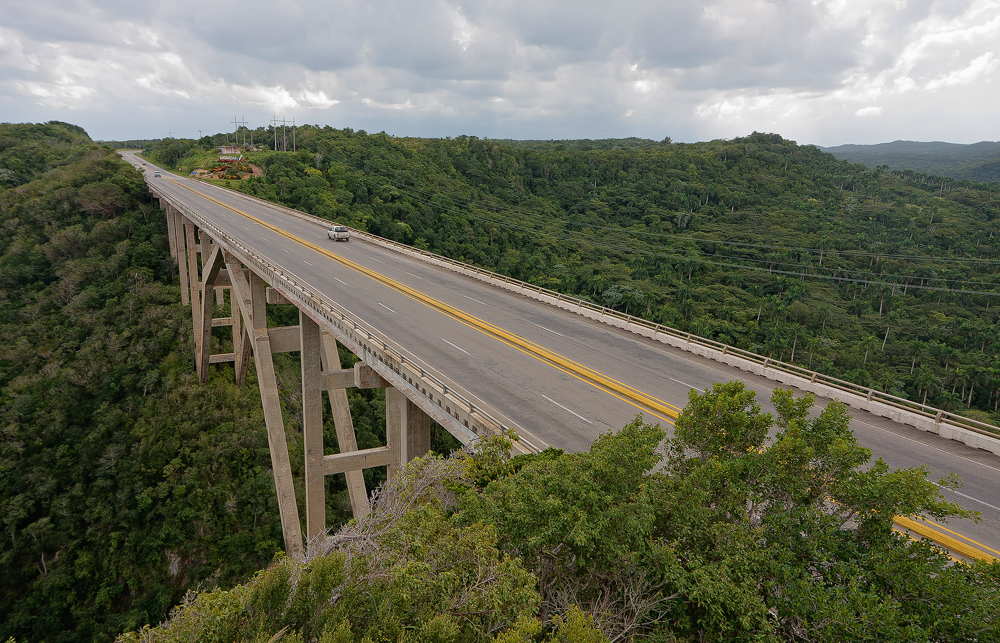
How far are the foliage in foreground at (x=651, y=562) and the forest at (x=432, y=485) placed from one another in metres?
0.05

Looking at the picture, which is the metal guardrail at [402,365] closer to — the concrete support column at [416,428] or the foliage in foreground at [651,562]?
the concrete support column at [416,428]

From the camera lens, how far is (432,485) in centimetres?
1112

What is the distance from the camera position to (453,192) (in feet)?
328

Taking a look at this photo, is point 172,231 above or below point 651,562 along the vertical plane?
above

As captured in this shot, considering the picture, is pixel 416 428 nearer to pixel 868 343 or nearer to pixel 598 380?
pixel 598 380

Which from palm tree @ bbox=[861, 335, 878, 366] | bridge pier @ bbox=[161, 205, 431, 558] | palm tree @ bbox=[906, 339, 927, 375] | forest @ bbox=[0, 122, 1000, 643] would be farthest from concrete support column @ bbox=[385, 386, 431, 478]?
palm tree @ bbox=[906, 339, 927, 375]

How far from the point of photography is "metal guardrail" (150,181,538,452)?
13.3 metres

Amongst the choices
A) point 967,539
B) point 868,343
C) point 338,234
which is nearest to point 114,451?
point 338,234

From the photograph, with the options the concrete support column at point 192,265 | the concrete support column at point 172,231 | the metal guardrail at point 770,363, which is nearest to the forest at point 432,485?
the concrete support column at point 172,231

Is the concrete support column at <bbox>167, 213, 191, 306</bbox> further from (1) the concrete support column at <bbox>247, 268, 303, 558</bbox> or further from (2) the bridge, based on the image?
(1) the concrete support column at <bbox>247, 268, 303, 558</bbox>

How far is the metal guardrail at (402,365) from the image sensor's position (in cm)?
1330

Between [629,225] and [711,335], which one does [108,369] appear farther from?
[629,225]

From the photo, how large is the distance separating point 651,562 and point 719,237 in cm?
10487

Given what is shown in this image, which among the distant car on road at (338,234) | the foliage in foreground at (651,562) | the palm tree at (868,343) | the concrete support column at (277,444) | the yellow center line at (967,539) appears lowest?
the palm tree at (868,343)
